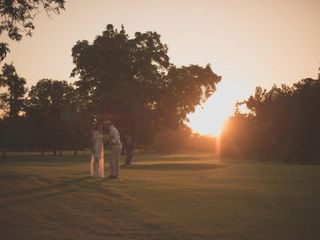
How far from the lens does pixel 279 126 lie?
9056 centimetres

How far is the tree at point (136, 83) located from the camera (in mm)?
49469

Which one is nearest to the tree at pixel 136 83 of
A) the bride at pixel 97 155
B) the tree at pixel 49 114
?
the bride at pixel 97 155

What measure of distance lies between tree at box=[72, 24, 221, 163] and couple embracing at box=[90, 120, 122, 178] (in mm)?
24863

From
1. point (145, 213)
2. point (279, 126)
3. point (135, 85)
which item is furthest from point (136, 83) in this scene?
point (279, 126)

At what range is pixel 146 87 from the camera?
51.2 meters

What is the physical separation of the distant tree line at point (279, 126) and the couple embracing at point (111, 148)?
64562 millimetres

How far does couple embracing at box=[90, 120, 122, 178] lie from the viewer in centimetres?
2192

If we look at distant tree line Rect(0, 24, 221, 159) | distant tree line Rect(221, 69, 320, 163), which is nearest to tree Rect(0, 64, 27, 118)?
distant tree line Rect(0, 24, 221, 159)

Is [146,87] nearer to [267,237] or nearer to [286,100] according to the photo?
[267,237]

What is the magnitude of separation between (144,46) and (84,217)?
42730mm

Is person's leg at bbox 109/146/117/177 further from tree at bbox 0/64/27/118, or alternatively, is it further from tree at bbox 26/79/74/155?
tree at bbox 26/79/74/155

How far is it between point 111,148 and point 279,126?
73.9 m

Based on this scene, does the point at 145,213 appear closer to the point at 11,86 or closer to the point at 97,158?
the point at 97,158

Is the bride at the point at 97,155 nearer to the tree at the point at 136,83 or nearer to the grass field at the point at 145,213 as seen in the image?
the grass field at the point at 145,213
